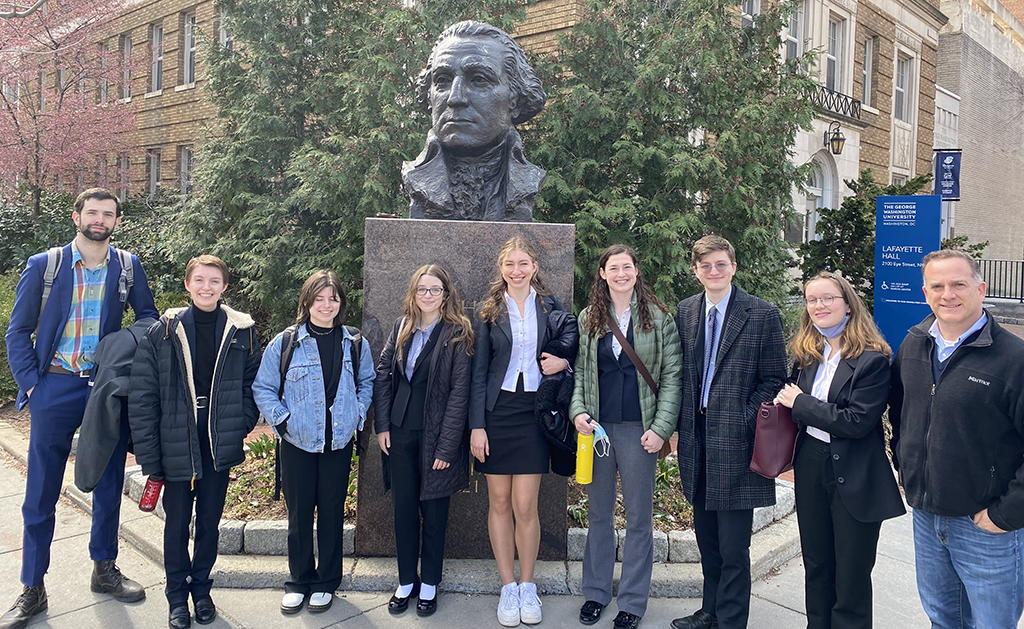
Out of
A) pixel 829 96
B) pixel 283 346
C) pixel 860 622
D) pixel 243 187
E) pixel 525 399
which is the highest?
pixel 829 96

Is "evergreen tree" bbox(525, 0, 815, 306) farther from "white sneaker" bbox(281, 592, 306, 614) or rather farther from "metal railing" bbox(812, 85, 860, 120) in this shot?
"metal railing" bbox(812, 85, 860, 120)

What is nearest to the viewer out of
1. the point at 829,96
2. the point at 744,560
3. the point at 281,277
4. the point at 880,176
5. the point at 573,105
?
the point at 744,560

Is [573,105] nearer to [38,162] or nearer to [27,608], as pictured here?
[27,608]

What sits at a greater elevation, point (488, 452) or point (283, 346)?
point (283, 346)

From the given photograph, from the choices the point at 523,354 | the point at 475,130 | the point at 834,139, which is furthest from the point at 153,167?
the point at 523,354

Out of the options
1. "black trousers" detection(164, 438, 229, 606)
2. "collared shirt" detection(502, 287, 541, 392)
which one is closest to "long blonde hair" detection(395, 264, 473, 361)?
"collared shirt" detection(502, 287, 541, 392)

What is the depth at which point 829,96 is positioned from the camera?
17.5m

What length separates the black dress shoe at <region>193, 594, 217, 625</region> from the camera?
142 inches

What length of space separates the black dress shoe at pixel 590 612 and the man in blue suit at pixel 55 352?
8.48 ft

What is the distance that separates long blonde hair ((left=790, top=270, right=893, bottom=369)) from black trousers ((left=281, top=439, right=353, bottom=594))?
232cm

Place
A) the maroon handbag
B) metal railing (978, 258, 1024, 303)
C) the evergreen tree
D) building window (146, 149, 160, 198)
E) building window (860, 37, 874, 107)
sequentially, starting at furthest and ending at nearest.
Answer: metal railing (978, 258, 1024, 303), building window (146, 149, 160, 198), building window (860, 37, 874, 107), the evergreen tree, the maroon handbag

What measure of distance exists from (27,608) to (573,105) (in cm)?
Answer: 681

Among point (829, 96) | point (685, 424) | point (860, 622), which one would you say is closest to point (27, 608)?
point (685, 424)

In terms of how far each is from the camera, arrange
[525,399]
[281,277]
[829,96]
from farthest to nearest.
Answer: [829,96]
[281,277]
[525,399]
